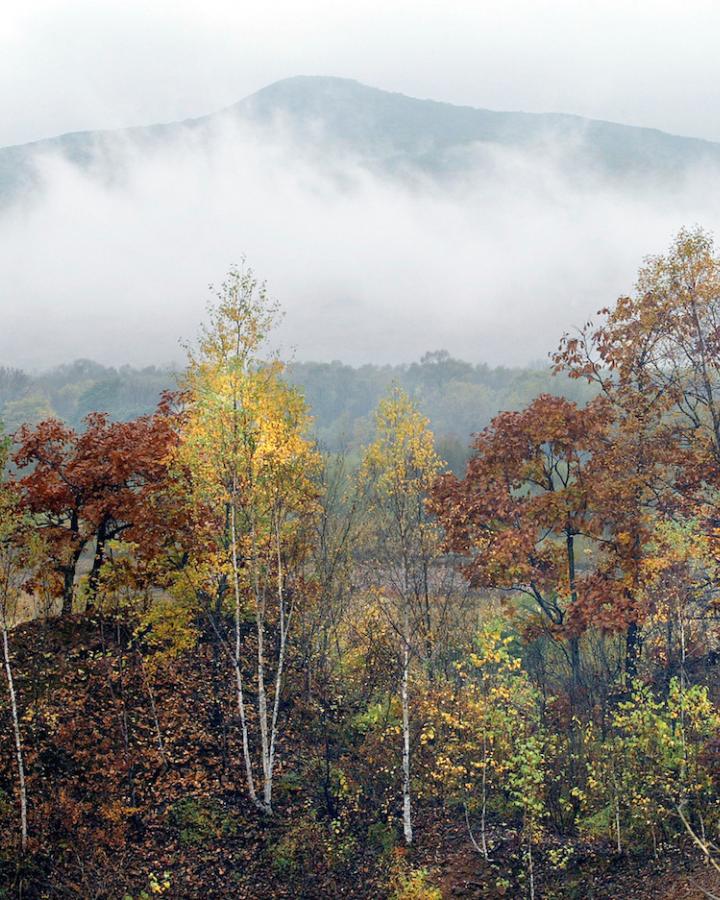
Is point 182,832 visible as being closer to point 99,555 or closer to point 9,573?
point 9,573

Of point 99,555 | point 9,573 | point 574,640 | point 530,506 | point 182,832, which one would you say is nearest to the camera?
point 9,573

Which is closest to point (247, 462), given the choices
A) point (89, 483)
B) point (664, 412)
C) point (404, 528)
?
point (404, 528)

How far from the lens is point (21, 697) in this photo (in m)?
20.6

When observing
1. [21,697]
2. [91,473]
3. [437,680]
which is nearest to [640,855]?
[437,680]

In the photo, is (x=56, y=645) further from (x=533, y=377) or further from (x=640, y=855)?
(x=533, y=377)

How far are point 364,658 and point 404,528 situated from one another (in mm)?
7076

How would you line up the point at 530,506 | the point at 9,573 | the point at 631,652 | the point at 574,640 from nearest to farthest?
the point at 9,573 → the point at 631,652 → the point at 574,640 → the point at 530,506

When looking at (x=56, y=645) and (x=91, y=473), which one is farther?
(x=91, y=473)

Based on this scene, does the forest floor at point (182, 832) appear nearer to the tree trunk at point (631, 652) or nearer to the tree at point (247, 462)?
the tree at point (247, 462)

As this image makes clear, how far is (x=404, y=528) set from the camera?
18.1 meters

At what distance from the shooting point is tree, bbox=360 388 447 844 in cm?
1814

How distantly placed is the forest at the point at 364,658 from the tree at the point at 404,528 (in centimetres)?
17

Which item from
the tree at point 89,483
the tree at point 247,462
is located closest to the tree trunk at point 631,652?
the tree at point 247,462

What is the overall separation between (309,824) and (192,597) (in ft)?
22.5
